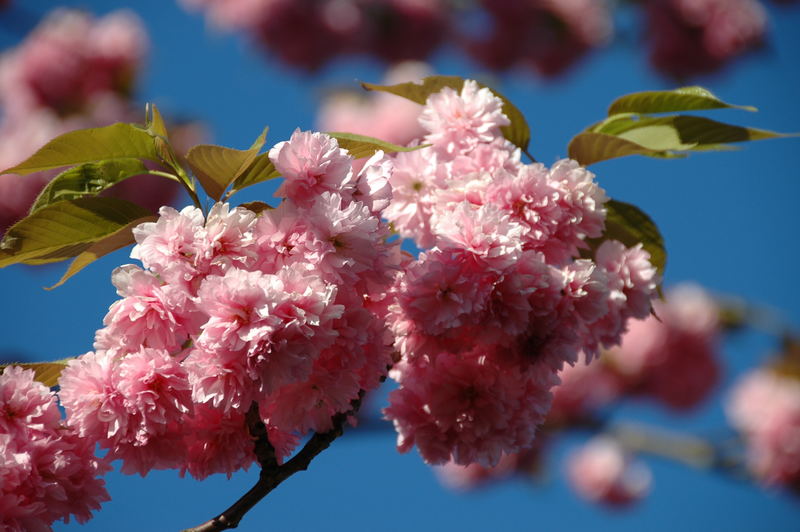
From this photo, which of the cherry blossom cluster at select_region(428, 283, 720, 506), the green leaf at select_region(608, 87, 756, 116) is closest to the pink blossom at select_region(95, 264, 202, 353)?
the green leaf at select_region(608, 87, 756, 116)

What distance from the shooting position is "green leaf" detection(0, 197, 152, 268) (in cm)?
96

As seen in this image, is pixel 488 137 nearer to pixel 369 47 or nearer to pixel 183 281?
pixel 183 281

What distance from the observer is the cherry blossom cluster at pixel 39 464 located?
0.88 metres

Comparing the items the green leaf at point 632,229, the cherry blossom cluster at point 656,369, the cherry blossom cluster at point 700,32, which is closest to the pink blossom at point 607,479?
the cherry blossom cluster at point 656,369

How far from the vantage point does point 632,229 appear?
1.22m

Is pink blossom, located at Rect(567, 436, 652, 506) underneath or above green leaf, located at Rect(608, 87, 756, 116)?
above

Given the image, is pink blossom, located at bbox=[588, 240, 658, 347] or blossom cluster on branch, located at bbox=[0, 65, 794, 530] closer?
blossom cluster on branch, located at bbox=[0, 65, 794, 530]

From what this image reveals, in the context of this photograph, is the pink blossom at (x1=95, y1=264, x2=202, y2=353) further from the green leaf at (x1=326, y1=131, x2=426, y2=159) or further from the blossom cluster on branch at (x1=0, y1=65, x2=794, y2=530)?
the green leaf at (x1=326, y1=131, x2=426, y2=159)

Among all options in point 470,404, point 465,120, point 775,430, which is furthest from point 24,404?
point 775,430

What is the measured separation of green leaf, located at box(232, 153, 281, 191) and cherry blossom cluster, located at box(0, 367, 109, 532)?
0.32 metres

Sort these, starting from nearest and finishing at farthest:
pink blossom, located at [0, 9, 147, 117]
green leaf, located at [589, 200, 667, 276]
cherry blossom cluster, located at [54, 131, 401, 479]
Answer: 1. cherry blossom cluster, located at [54, 131, 401, 479]
2. green leaf, located at [589, 200, 667, 276]
3. pink blossom, located at [0, 9, 147, 117]

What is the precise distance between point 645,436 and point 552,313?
3.94 meters

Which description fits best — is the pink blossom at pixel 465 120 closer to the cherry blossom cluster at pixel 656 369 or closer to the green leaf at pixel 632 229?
the green leaf at pixel 632 229

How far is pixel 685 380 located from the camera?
229 inches
